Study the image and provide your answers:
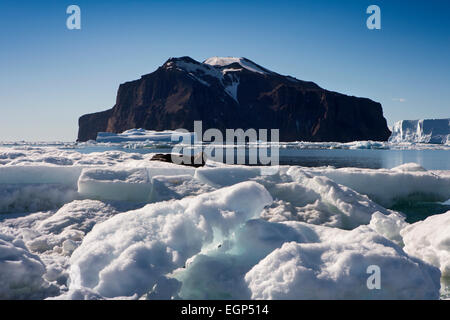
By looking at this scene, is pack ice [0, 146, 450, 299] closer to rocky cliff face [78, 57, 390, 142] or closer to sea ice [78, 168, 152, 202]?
sea ice [78, 168, 152, 202]

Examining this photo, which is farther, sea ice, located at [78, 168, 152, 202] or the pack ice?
sea ice, located at [78, 168, 152, 202]

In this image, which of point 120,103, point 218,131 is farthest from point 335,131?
point 120,103

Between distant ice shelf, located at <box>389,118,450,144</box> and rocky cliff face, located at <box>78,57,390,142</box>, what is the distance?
46.6 m

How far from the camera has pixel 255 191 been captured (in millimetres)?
3404

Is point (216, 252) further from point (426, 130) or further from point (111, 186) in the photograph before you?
point (426, 130)

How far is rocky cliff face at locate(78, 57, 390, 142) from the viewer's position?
108 metres

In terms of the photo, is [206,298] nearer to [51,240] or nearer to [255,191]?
[255,191]

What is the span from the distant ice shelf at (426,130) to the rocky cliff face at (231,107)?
46617 mm

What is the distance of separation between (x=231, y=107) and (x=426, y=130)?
92.2 m

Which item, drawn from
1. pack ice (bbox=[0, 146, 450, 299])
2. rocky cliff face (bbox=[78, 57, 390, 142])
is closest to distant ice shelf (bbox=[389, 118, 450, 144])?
rocky cliff face (bbox=[78, 57, 390, 142])

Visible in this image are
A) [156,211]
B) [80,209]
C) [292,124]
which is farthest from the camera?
[292,124]

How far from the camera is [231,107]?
115 meters

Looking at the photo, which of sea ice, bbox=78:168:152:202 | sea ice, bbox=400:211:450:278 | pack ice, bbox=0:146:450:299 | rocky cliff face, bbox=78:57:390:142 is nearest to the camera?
pack ice, bbox=0:146:450:299
